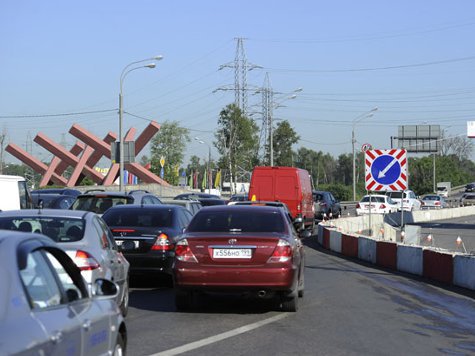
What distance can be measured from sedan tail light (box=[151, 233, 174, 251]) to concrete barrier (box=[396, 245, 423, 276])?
6.46m

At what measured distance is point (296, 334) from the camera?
950 centimetres

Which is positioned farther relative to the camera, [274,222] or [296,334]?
[274,222]

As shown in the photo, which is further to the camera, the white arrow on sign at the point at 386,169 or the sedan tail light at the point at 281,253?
the white arrow on sign at the point at 386,169

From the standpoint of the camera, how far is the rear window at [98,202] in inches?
750

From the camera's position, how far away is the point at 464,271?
1516cm

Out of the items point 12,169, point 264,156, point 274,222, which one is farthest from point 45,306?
point 12,169

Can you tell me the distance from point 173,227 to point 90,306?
896 centimetres

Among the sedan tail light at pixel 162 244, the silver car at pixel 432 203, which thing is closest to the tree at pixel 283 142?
the silver car at pixel 432 203

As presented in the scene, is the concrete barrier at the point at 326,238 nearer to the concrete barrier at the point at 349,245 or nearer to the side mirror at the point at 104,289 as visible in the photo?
the concrete barrier at the point at 349,245

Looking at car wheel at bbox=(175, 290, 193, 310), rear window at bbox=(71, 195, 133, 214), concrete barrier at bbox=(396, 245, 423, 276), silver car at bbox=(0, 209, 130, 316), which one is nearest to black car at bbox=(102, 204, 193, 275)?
car wheel at bbox=(175, 290, 193, 310)

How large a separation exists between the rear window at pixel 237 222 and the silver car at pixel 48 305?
560 cm

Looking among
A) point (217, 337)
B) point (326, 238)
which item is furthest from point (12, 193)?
point (217, 337)

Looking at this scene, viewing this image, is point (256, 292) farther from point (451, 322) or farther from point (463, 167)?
point (463, 167)

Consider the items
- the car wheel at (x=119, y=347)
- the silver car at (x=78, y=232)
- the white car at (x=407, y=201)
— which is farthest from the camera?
the white car at (x=407, y=201)
